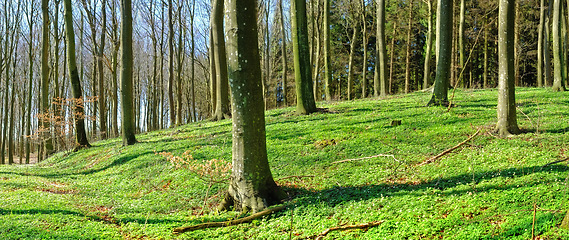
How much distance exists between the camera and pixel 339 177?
277 inches

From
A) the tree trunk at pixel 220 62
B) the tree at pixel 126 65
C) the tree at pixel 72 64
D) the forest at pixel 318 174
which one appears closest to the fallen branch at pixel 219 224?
the forest at pixel 318 174

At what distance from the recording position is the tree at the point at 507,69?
803 centimetres

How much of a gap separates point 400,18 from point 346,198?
27900 mm

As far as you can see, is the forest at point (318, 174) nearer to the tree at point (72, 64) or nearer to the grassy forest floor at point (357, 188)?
the grassy forest floor at point (357, 188)

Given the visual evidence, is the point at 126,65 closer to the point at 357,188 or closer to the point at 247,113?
the point at 247,113

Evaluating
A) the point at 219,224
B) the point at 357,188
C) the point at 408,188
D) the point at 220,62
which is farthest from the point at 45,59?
the point at 408,188

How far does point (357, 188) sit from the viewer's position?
627cm

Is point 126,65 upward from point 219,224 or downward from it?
upward

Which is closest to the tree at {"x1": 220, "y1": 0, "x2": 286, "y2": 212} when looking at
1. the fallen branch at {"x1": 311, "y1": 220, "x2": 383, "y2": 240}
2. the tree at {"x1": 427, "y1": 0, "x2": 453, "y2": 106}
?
the fallen branch at {"x1": 311, "y1": 220, "x2": 383, "y2": 240}

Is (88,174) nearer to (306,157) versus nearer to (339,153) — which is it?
(306,157)

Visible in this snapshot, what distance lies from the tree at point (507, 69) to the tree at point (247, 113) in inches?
234

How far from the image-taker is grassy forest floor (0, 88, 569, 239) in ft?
14.8

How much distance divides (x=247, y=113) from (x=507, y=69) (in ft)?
20.9

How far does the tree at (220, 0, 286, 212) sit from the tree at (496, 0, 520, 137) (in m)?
5.95
